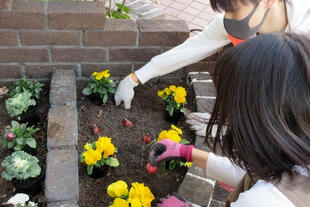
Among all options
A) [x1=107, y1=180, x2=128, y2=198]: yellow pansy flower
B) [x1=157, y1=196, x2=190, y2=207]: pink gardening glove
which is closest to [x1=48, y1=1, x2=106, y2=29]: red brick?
[x1=107, y1=180, x2=128, y2=198]: yellow pansy flower

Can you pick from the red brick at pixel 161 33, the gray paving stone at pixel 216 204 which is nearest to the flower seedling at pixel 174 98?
the red brick at pixel 161 33

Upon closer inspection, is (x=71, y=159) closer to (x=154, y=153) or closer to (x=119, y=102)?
(x=154, y=153)

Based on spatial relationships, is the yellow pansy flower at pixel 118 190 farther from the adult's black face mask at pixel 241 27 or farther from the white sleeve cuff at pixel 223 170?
the adult's black face mask at pixel 241 27

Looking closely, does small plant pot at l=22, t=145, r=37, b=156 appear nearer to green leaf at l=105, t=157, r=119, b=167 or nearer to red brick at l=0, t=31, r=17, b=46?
green leaf at l=105, t=157, r=119, b=167

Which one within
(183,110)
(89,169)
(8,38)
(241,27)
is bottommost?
(89,169)

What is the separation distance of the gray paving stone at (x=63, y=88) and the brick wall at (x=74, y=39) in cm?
7

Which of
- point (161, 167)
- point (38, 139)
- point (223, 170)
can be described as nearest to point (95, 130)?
point (38, 139)

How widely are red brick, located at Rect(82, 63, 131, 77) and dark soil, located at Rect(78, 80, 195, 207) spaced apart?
3.9 inches

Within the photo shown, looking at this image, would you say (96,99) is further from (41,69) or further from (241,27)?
(241,27)

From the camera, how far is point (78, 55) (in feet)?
8.15

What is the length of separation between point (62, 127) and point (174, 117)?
635 millimetres

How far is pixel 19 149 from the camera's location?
78.2 inches

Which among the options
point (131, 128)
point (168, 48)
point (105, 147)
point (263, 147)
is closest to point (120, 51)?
point (168, 48)

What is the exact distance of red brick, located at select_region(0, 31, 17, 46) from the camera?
2.32 metres
